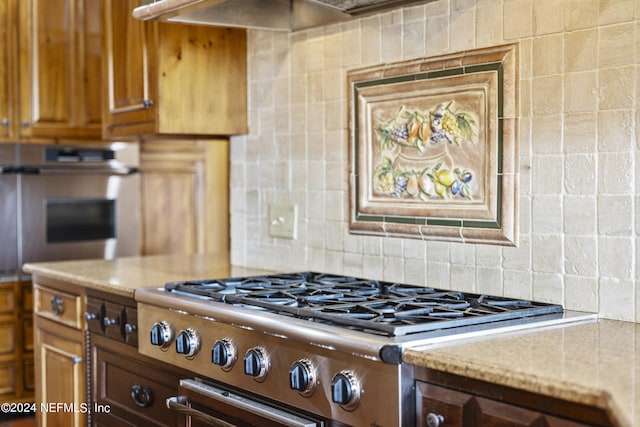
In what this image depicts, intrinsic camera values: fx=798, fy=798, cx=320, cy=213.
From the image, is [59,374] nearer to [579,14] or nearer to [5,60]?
[5,60]

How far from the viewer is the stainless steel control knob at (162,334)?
2.06 meters

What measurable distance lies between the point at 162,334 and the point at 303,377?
2.05 ft

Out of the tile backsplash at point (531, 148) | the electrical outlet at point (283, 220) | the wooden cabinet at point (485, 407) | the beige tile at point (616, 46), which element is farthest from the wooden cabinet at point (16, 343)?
the beige tile at point (616, 46)

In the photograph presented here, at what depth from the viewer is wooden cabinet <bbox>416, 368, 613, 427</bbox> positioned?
117 cm

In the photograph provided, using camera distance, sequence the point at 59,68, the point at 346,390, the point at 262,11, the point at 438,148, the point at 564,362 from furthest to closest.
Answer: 1. the point at 59,68
2. the point at 262,11
3. the point at 438,148
4. the point at 346,390
5. the point at 564,362

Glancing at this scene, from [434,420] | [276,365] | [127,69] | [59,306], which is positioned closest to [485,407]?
[434,420]

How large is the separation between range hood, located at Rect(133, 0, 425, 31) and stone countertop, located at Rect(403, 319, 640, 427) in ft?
3.28

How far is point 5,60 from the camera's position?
388 centimetres

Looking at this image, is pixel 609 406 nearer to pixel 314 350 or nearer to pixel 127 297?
pixel 314 350

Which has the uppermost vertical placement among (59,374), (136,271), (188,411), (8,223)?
(8,223)

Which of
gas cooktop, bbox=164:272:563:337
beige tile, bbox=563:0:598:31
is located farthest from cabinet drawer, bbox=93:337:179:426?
beige tile, bbox=563:0:598:31

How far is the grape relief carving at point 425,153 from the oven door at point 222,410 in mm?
725

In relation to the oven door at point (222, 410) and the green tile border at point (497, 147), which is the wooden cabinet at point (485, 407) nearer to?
the oven door at point (222, 410)

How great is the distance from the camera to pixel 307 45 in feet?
8.23
